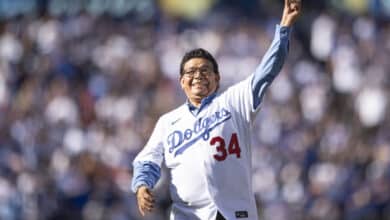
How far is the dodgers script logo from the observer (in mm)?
9547

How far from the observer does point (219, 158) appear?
9.49 meters

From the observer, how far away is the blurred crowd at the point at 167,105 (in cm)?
1830

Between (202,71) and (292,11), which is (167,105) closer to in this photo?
(202,71)

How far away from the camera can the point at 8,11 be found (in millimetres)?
24328

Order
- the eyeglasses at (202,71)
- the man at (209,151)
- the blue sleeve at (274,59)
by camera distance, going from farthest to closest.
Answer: the eyeglasses at (202,71), the man at (209,151), the blue sleeve at (274,59)

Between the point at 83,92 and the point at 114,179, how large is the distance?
3.03 metres

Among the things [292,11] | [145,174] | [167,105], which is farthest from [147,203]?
[167,105]

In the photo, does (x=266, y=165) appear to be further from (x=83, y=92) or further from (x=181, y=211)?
(x=181, y=211)

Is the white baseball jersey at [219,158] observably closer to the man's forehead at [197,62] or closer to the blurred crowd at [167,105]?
the man's forehead at [197,62]

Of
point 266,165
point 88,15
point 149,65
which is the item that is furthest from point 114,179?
point 88,15

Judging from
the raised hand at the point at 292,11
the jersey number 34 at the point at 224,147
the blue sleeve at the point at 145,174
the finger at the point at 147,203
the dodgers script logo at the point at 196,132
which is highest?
the raised hand at the point at 292,11

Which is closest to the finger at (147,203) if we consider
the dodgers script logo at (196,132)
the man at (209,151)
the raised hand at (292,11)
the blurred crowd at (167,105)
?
the man at (209,151)

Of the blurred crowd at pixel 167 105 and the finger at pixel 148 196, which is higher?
the finger at pixel 148 196

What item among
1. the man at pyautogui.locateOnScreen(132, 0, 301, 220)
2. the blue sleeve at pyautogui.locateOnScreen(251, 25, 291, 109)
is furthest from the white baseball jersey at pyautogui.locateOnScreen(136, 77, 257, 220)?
the blue sleeve at pyautogui.locateOnScreen(251, 25, 291, 109)
